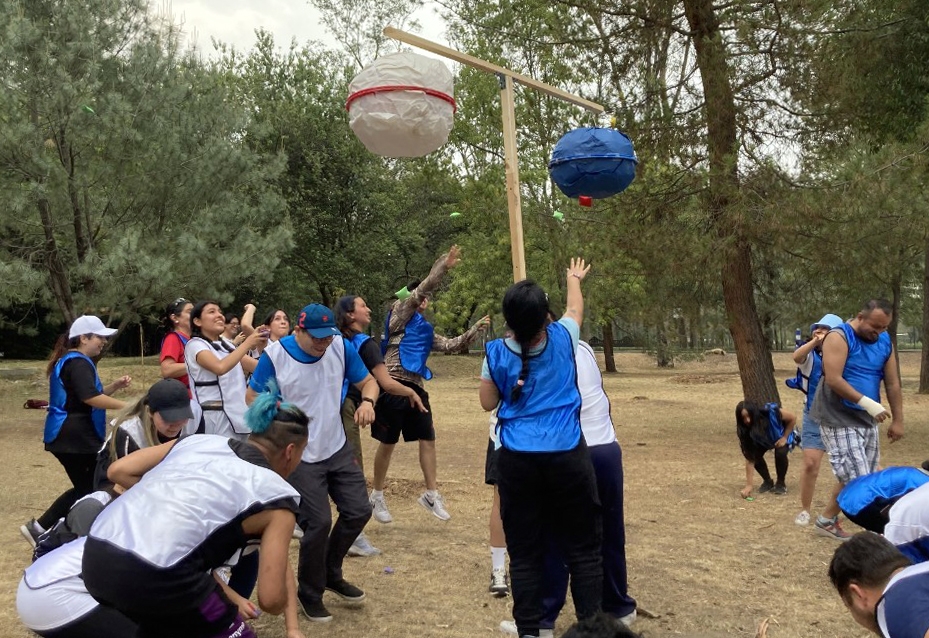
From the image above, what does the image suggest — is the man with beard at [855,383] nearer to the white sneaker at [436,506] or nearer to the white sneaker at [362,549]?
the white sneaker at [436,506]

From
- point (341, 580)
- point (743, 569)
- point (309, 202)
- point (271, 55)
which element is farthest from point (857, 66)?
point (271, 55)

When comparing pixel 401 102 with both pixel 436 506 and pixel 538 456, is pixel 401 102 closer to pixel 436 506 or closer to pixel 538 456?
pixel 538 456

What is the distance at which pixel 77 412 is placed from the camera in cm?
563

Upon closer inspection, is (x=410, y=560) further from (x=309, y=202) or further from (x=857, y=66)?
(x=309, y=202)

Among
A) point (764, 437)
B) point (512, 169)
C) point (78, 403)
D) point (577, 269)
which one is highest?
point (512, 169)

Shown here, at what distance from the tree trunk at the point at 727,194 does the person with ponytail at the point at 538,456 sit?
734 cm

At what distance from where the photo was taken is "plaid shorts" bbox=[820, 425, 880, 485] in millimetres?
5871

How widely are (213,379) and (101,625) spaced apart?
2.57 m

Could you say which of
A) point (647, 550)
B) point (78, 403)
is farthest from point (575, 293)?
point (78, 403)

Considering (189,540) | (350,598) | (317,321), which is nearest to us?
(189,540)

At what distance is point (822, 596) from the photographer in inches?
192

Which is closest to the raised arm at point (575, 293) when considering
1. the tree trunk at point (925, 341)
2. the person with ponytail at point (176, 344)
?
the person with ponytail at point (176, 344)

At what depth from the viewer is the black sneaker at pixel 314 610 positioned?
4527mm

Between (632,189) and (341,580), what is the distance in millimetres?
8566
